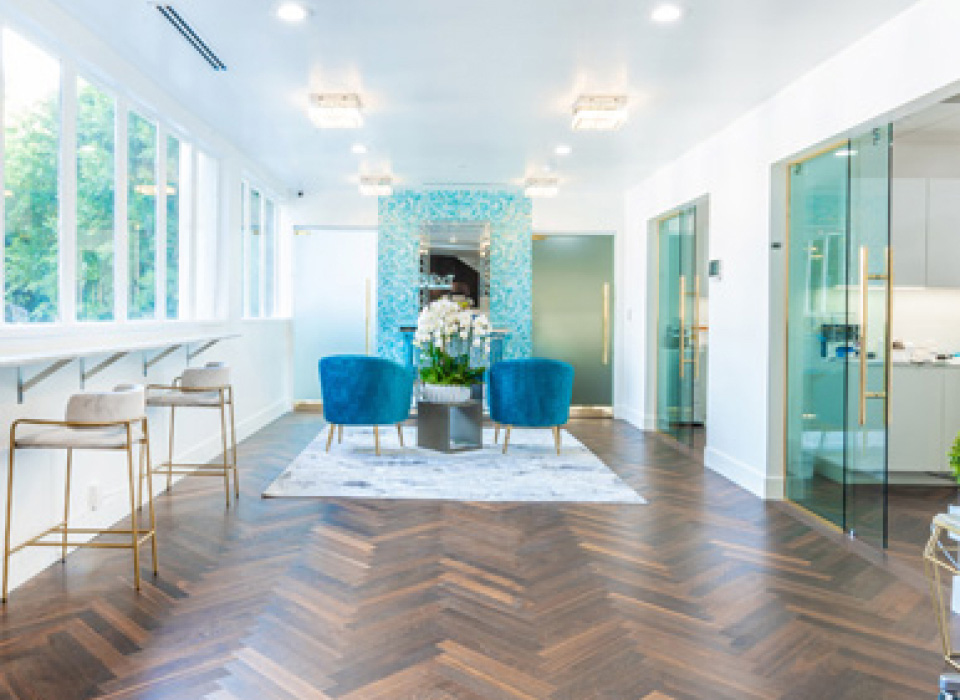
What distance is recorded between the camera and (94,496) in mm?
3975

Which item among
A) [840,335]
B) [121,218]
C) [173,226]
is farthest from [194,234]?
[840,335]

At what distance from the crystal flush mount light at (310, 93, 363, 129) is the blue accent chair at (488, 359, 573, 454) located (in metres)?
2.48

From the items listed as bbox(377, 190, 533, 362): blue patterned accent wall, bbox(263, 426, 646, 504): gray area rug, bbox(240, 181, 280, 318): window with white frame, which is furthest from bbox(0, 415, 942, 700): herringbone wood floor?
bbox(377, 190, 533, 362): blue patterned accent wall

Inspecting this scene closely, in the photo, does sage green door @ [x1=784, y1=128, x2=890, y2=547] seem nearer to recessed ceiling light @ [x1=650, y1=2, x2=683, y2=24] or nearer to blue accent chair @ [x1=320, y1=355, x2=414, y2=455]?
recessed ceiling light @ [x1=650, y1=2, x2=683, y2=24]

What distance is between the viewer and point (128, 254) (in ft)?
15.1

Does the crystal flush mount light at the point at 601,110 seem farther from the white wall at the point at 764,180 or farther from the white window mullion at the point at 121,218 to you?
the white window mullion at the point at 121,218

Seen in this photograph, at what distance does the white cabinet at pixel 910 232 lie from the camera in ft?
17.7

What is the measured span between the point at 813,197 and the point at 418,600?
348 cm

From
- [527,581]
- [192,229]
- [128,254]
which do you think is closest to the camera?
[527,581]

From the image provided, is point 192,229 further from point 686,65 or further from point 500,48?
point 686,65

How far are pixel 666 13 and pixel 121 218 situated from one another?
131 inches

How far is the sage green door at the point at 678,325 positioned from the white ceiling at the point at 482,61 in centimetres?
98

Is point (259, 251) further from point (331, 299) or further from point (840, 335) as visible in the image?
point (840, 335)

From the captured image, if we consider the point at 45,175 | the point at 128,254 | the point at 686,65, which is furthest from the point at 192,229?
the point at 686,65
